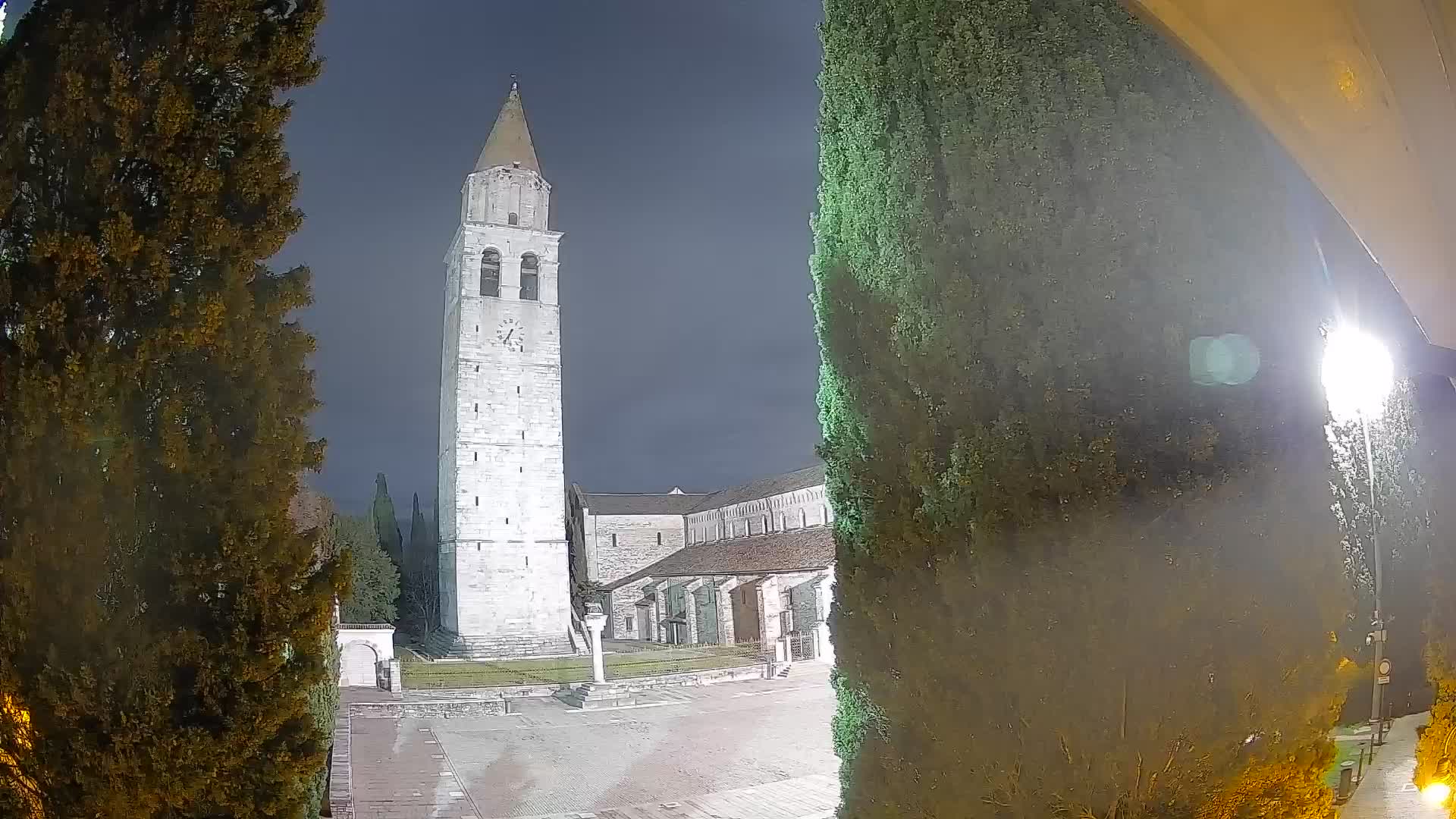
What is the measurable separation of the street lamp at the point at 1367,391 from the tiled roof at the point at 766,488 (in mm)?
21680

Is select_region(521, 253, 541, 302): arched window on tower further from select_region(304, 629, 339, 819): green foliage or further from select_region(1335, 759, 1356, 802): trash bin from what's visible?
select_region(1335, 759, 1356, 802): trash bin

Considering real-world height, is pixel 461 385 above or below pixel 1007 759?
above

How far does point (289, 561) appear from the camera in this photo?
3164 millimetres

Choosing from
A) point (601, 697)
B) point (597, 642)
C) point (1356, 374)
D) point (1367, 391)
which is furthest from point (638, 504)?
point (1356, 374)

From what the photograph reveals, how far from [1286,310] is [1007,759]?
7.38ft

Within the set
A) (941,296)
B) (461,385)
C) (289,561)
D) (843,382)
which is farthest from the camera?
(461,385)

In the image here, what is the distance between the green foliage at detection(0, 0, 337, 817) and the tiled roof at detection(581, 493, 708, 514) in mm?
37405

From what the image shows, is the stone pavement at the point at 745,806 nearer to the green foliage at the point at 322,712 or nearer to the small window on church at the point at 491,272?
the green foliage at the point at 322,712

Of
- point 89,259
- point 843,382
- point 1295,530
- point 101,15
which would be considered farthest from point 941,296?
point 101,15

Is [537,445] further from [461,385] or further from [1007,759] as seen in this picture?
[1007,759]

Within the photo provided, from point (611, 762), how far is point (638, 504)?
29749 mm

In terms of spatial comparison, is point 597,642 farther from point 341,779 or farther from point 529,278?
point 529,278

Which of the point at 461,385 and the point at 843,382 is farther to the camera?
the point at 461,385

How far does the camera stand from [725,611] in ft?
88.6
